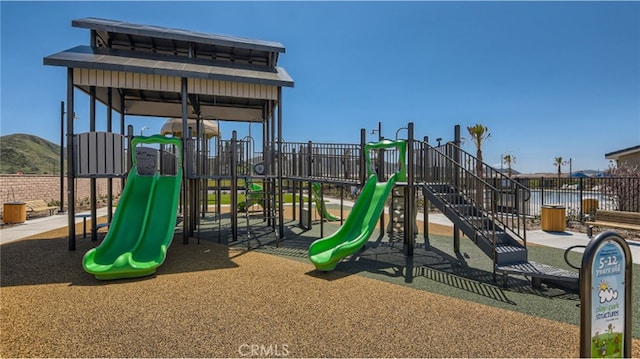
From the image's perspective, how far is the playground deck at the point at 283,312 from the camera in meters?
3.74

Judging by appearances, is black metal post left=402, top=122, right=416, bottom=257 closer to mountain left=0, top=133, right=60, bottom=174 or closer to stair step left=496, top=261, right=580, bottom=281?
stair step left=496, top=261, right=580, bottom=281

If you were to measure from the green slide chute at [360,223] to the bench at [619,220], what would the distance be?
7.37m

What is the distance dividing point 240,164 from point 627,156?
22.9m

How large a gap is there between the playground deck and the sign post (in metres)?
0.71

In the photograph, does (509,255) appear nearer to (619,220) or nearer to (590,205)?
(619,220)

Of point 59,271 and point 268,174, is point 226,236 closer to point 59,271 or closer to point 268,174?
Answer: point 268,174

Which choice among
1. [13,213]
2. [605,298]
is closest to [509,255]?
[605,298]

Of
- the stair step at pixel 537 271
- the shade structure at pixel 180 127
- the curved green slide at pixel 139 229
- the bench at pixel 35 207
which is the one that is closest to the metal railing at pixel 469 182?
the stair step at pixel 537 271

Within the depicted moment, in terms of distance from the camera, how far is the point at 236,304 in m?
5.05

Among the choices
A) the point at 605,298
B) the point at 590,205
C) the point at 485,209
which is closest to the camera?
the point at 605,298

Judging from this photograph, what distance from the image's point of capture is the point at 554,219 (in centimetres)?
1188

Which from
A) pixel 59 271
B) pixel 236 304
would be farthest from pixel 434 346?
pixel 59 271

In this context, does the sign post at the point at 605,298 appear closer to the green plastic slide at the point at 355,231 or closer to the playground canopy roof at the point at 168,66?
the green plastic slide at the point at 355,231

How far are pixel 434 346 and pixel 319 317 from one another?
1570 millimetres
